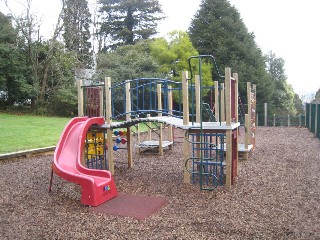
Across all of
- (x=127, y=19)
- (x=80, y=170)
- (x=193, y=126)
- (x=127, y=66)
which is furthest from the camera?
(x=127, y=19)

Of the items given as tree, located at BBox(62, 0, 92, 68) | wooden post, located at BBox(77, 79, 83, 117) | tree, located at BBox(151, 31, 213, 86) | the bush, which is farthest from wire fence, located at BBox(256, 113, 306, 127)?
wooden post, located at BBox(77, 79, 83, 117)

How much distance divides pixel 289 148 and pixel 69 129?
7593 mm

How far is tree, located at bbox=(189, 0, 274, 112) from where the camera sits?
76.8 feet

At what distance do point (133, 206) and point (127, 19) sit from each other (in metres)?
33.0

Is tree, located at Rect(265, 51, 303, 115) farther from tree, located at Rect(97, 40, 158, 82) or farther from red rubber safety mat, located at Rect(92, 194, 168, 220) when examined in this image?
red rubber safety mat, located at Rect(92, 194, 168, 220)

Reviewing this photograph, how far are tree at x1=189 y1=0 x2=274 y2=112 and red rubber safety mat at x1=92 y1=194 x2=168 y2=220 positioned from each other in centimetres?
1875

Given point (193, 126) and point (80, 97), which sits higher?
point (80, 97)

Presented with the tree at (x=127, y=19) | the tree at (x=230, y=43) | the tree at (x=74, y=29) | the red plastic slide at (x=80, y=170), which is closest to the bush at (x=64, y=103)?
the tree at (x=74, y=29)

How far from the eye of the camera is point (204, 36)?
24.7m

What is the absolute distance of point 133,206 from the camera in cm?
495

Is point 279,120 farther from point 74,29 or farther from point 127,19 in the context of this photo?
point 127,19

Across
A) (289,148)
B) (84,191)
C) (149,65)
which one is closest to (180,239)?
(84,191)

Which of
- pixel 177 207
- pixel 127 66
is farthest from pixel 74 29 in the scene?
pixel 177 207

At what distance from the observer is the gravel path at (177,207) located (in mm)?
3893
